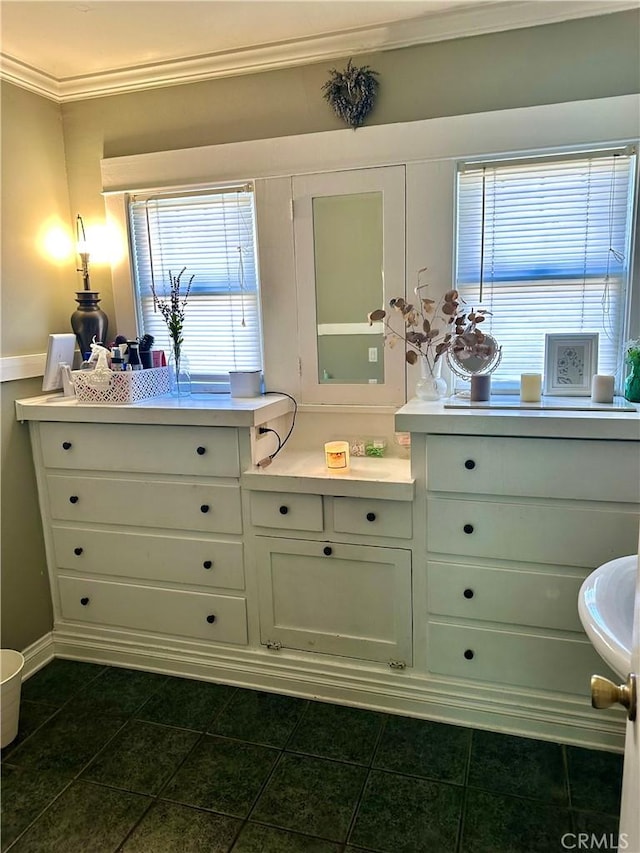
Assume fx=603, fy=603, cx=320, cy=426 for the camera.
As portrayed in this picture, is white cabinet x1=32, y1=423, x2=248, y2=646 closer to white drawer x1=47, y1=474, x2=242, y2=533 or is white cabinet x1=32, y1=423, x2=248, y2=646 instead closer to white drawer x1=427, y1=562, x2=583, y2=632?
white drawer x1=47, y1=474, x2=242, y2=533

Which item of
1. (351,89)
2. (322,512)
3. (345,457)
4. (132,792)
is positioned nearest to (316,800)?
(132,792)

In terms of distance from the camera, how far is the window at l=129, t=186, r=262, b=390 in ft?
8.79

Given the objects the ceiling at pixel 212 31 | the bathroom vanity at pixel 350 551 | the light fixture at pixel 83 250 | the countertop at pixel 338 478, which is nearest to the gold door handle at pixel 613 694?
the bathroom vanity at pixel 350 551

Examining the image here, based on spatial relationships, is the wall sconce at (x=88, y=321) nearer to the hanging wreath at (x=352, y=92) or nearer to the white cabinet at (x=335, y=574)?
the white cabinet at (x=335, y=574)

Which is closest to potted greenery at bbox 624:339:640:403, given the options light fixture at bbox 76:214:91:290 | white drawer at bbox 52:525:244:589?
white drawer at bbox 52:525:244:589

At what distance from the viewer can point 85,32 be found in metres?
2.27

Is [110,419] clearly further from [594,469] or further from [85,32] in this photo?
[594,469]

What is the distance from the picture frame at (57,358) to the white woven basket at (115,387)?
0.39 feet

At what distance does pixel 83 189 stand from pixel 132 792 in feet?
8.28

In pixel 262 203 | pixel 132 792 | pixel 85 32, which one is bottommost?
pixel 132 792

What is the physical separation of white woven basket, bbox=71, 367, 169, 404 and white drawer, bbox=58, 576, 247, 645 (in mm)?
817

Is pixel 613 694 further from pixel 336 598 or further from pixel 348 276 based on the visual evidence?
pixel 348 276

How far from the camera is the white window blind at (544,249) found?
2215 millimetres

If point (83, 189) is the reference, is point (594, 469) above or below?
below
